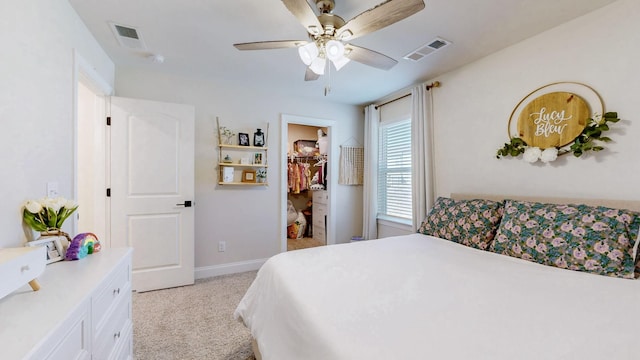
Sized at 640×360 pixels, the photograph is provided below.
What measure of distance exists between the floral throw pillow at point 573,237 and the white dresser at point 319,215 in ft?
10.1

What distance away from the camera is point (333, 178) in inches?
155

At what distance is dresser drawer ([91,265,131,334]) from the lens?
1.07 metres

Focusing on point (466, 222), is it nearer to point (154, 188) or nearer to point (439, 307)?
point (439, 307)

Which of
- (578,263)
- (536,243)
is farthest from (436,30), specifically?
(578,263)

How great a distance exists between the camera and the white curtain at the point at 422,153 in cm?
299

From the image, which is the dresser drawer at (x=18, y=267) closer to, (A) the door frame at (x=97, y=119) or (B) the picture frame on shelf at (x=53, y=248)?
(B) the picture frame on shelf at (x=53, y=248)

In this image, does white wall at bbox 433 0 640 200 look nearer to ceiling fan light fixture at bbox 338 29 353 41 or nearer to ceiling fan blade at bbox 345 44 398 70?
ceiling fan blade at bbox 345 44 398 70

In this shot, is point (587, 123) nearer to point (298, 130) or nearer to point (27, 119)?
point (27, 119)

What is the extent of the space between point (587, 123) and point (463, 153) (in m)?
0.98

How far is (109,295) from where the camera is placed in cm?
122

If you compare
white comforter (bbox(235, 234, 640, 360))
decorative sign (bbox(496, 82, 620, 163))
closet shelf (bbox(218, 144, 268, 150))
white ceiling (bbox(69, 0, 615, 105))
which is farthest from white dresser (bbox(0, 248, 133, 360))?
decorative sign (bbox(496, 82, 620, 163))

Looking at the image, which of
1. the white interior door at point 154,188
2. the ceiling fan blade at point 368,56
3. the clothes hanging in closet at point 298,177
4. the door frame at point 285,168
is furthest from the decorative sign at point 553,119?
the clothes hanging in closet at point 298,177

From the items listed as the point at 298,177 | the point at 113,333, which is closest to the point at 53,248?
the point at 113,333

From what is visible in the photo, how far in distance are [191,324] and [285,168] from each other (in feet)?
6.63
